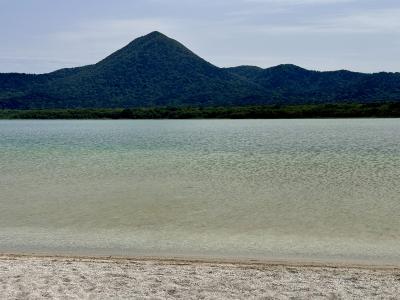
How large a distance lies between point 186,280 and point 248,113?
417 feet

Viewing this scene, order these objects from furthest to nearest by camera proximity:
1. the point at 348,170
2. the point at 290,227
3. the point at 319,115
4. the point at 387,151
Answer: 1. the point at 319,115
2. the point at 387,151
3. the point at 348,170
4. the point at 290,227

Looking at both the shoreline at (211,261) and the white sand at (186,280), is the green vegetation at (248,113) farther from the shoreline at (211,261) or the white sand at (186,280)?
the white sand at (186,280)

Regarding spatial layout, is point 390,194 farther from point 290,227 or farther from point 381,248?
point 381,248

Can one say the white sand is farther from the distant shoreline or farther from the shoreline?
the distant shoreline

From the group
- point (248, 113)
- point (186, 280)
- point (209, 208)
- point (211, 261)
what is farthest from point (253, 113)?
point (186, 280)

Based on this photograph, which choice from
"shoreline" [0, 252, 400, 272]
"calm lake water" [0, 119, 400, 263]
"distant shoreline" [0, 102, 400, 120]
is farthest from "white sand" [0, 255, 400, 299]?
"distant shoreline" [0, 102, 400, 120]

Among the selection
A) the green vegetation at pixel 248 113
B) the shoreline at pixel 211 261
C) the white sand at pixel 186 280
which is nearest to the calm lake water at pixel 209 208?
the shoreline at pixel 211 261

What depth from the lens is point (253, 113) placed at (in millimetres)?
134250

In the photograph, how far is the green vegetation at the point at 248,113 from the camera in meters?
119

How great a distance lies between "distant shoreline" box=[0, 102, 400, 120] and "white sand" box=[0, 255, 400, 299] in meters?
110

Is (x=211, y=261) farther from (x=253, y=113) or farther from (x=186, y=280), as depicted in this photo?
(x=253, y=113)

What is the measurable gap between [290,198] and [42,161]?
21.1 meters

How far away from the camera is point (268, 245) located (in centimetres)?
1280

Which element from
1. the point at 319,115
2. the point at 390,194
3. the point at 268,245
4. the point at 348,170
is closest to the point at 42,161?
the point at 348,170
